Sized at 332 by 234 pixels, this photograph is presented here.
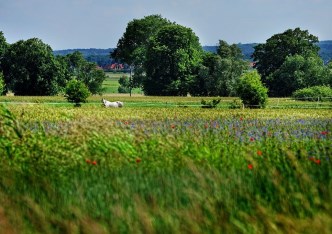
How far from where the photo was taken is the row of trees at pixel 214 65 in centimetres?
9144

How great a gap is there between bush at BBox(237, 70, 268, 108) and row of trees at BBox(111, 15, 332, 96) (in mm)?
37255

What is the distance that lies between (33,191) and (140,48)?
98.3m

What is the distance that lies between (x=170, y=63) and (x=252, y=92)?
1778 inches

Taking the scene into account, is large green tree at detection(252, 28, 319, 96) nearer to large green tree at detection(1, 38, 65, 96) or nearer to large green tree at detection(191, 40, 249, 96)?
large green tree at detection(191, 40, 249, 96)

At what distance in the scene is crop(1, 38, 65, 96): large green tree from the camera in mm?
90250

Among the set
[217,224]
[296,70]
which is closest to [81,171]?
[217,224]

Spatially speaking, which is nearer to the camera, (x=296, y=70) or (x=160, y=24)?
(x=296, y=70)

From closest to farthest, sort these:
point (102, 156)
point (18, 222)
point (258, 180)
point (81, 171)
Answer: point (18, 222) < point (258, 180) < point (81, 171) < point (102, 156)

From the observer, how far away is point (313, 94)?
7438 centimetres

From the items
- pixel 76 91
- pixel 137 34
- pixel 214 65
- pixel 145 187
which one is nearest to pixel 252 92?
pixel 76 91

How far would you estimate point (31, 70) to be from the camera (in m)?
90.9

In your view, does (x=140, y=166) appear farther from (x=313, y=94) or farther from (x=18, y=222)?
(x=313, y=94)

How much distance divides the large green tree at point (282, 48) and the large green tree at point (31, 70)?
117 ft

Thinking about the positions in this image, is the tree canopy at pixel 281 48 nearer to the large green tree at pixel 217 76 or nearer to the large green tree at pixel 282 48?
the large green tree at pixel 282 48
